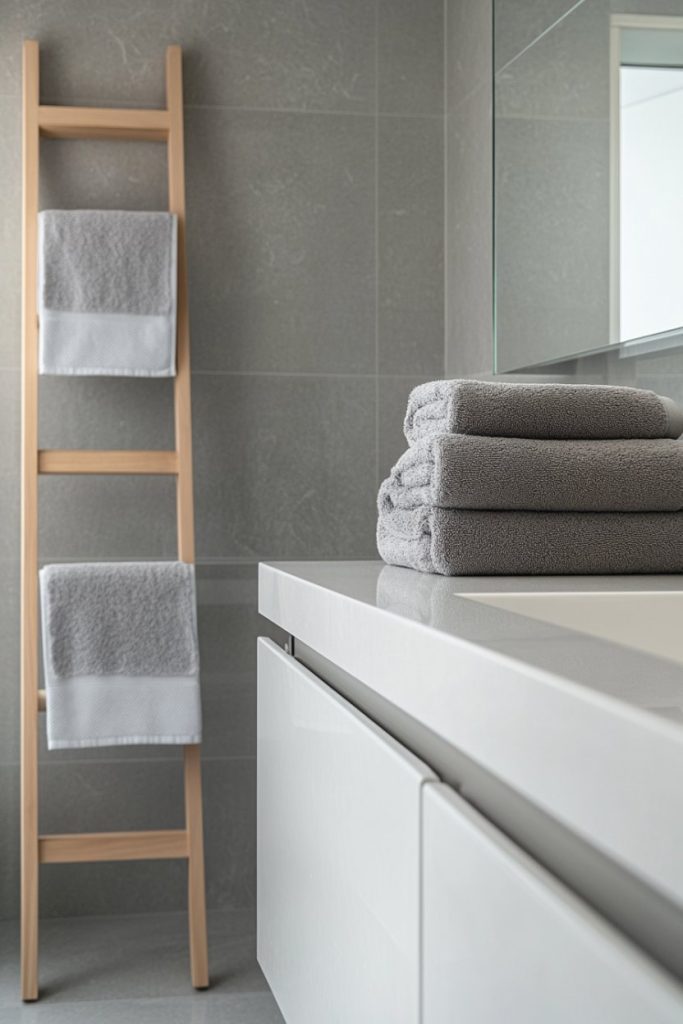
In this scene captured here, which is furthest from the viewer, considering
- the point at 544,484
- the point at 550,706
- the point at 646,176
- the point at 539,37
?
the point at 539,37

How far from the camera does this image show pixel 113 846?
1.94 metres

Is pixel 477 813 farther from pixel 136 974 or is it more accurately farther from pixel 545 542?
pixel 136 974

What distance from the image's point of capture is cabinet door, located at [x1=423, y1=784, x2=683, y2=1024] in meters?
0.37

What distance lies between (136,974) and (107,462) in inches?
32.7

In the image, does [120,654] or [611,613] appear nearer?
[611,613]

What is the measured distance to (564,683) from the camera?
41cm

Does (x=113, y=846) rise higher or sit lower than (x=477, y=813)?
lower

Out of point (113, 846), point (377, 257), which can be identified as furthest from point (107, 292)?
point (113, 846)

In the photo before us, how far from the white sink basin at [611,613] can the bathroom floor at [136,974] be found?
113cm

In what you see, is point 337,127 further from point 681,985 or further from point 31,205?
point 681,985

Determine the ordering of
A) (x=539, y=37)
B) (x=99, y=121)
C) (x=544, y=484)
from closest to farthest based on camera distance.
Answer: (x=544, y=484)
(x=539, y=37)
(x=99, y=121)

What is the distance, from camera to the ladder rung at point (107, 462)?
1947mm

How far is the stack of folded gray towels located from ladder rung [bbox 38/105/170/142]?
3.61 ft

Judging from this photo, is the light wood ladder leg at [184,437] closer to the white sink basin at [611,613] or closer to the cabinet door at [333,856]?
the cabinet door at [333,856]
